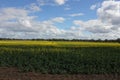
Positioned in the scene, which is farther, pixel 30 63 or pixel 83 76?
pixel 30 63

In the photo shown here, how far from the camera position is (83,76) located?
813 inches

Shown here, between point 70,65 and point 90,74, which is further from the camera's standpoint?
point 70,65

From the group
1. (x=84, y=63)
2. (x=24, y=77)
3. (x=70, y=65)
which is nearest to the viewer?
(x=24, y=77)

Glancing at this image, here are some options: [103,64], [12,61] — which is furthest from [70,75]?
[12,61]

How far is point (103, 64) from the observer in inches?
981

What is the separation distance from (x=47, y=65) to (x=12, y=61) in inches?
164

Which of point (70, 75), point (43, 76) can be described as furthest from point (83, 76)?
point (43, 76)

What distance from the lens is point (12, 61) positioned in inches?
1070

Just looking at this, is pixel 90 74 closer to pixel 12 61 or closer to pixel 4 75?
pixel 4 75

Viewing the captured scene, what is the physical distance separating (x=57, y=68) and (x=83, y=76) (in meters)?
2.83

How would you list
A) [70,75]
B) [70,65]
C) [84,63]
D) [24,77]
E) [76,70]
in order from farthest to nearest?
[84,63] < [70,65] < [76,70] < [70,75] < [24,77]

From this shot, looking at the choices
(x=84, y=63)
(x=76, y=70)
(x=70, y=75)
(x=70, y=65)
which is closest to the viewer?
(x=70, y=75)

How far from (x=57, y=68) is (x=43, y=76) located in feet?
9.11

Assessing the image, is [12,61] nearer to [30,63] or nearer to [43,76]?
[30,63]
